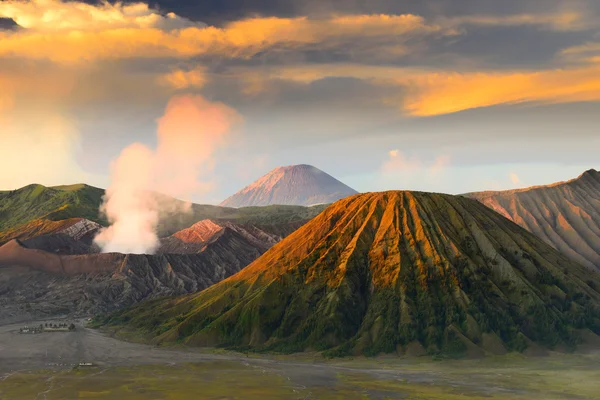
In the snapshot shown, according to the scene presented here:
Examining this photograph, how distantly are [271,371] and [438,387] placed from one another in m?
42.2

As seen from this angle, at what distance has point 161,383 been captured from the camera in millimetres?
148500

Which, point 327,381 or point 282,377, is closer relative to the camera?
point 327,381

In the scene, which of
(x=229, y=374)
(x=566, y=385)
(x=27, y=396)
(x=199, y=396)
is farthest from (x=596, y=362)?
(x=27, y=396)

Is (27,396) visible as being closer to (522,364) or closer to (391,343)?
(391,343)

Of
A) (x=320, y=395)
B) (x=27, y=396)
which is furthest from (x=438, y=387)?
(x=27, y=396)

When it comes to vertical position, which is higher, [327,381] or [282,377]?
[282,377]

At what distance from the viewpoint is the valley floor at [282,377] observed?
137 meters

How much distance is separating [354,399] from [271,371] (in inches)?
1505

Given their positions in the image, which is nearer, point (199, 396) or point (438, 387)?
point (199, 396)

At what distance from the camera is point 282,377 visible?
156 meters

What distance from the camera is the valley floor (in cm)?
13688

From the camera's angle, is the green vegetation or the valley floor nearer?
the green vegetation

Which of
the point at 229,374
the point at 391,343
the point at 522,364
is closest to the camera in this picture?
the point at 229,374

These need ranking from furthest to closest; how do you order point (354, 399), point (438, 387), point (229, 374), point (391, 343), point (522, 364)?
point (391, 343) → point (522, 364) → point (229, 374) → point (438, 387) → point (354, 399)
